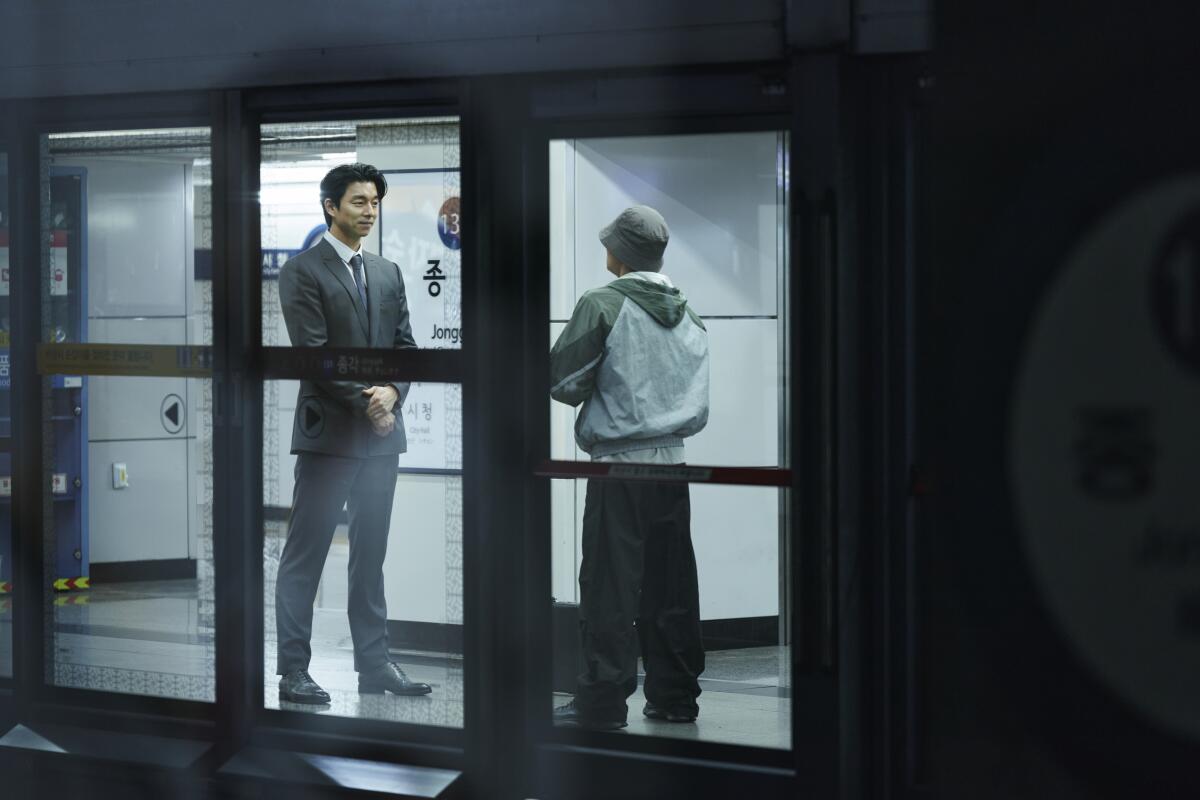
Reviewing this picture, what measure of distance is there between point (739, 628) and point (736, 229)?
1.12m

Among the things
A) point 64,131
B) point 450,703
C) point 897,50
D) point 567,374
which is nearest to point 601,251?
point 567,374

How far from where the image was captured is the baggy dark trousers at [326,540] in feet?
14.1

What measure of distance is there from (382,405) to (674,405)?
928mm

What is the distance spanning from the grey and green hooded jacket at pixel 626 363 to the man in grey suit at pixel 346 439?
20.4 inches

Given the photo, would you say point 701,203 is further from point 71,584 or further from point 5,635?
point 5,635

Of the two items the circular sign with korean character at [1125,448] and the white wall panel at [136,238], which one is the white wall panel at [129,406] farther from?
the circular sign with korean character at [1125,448]

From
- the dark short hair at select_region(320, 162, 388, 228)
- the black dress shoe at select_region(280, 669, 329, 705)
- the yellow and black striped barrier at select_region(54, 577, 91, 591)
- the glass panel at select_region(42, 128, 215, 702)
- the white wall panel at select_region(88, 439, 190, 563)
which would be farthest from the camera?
the yellow and black striped barrier at select_region(54, 577, 91, 591)

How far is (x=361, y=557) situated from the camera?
435cm

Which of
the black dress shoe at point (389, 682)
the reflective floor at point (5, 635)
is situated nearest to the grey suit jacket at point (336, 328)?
the black dress shoe at point (389, 682)

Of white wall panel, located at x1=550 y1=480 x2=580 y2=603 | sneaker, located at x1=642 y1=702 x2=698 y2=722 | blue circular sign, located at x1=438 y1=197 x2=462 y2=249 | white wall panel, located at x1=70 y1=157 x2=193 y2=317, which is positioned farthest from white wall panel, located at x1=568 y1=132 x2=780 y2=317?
white wall panel, located at x1=70 y1=157 x2=193 y2=317

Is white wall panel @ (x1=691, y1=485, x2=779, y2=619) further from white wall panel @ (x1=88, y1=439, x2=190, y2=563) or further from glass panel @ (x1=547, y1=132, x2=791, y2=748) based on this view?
white wall panel @ (x1=88, y1=439, x2=190, y2=563)

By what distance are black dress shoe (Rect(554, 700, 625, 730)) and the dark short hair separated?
161 cm

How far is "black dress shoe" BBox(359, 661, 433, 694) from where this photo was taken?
4160mm

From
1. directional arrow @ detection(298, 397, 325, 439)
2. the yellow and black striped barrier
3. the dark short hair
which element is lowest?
the yellow and black striped barrier
